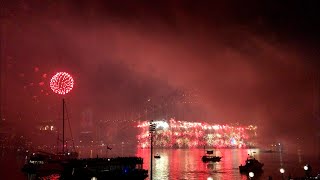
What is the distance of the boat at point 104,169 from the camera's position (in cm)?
5581

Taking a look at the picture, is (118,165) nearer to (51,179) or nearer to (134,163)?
(134,163)

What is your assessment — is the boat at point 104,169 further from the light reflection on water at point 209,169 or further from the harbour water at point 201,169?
the light reflection on water at point 209,169

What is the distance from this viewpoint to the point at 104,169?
5953cm

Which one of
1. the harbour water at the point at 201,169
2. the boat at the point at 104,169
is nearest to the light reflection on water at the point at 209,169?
the harbour water at the point at 201,169

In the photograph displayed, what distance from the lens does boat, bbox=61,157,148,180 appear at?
55.8 meters

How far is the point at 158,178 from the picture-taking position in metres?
67.4

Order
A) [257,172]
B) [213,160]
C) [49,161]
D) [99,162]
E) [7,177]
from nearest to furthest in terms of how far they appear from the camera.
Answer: [99,162]
[7,177]
[49,161]
[257,172]
[213,160]

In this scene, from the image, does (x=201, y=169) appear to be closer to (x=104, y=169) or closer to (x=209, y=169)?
(x=209, y=169)

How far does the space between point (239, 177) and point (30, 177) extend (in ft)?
136

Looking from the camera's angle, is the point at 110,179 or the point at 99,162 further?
the point at 99,162

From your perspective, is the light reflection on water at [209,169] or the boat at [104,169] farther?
the light reflection on water at [209,169]

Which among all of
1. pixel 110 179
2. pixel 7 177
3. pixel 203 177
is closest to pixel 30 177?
pixel 7 177

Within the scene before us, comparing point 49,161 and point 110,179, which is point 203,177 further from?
point 49,161

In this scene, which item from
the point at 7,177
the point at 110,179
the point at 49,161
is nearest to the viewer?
the point at 110,179
